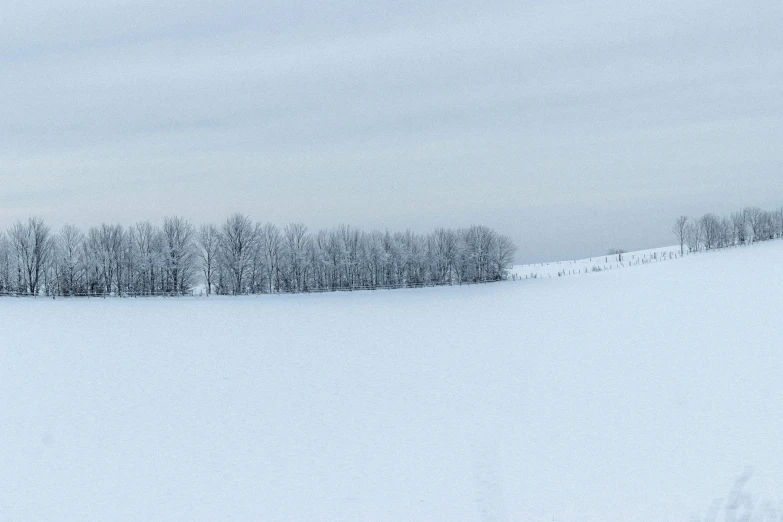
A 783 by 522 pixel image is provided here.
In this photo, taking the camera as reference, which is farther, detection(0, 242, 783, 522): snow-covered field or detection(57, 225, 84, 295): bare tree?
detection(57, 225, 84, 295): bare tree

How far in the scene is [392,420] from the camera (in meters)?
21.3

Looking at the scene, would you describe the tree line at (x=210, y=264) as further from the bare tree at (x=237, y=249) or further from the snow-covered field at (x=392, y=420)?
the snow-covered field at (x=392, y=420)

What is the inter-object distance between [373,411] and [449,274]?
292ft

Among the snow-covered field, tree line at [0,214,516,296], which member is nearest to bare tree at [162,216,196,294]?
tree line at [0,214,516,296]

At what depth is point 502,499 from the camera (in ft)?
48.2

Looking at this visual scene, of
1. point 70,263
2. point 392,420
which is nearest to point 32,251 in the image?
point 70,263

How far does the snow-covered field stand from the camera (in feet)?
48.1

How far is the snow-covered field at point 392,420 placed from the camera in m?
14.6

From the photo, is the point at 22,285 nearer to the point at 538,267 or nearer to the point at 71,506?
the point at 71,506

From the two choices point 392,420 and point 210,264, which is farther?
point 210,264

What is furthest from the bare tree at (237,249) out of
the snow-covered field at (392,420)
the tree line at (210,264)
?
the snow-covered field at (392,420)

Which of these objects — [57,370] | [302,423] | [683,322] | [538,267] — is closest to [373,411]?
[302,423]

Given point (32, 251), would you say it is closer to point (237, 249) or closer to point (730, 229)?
point (237, 249)

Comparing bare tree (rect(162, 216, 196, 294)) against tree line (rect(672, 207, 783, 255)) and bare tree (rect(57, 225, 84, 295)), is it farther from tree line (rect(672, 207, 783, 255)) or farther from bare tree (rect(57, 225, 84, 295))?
tree line (rect(672, 207, 783, 255))
